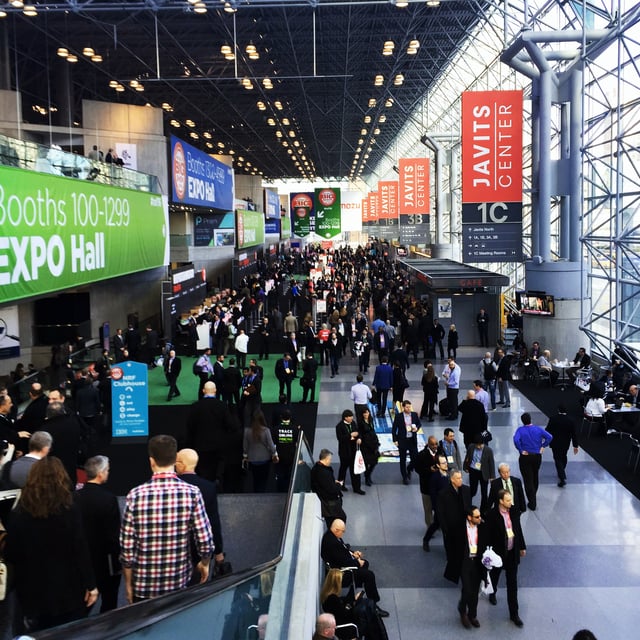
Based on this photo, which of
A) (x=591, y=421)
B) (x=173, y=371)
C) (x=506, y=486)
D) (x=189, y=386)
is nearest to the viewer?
(x=506, y=486)

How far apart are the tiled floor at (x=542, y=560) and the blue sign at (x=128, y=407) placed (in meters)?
4.39

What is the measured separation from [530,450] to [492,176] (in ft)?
36.1

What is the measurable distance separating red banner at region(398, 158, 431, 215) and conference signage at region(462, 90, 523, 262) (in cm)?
1647

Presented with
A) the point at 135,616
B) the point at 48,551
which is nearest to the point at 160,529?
the point at 48,551

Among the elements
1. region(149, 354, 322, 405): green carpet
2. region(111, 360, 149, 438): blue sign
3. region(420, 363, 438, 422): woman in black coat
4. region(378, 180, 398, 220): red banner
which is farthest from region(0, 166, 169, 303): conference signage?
region(378, 180, 398, 220): red banner

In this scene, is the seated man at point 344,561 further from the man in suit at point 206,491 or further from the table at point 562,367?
the table at point 562,367

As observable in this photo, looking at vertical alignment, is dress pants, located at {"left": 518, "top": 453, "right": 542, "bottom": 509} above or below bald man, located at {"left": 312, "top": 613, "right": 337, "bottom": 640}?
below

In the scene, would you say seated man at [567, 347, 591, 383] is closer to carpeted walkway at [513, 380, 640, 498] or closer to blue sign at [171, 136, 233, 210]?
carpeted walkway at [513, 380, 640, 498]

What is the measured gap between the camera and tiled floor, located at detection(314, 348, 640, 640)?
24.6 feet

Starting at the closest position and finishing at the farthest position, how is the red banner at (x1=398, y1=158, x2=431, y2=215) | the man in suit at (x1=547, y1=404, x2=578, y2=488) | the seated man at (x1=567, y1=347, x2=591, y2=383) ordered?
the man in suit at (x1=547, y1=404, x2=578, y2=488), the seated man at (x1=567, y1=347, x2=591, y2=383), the red banner at (x1=398, y1=158, x2=431, y2=215)

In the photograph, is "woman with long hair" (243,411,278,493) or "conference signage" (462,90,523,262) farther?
"conference signage" (462,90,523,262)

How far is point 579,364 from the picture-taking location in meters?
19.6

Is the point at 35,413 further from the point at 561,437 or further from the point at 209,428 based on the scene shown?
the point at 561,437

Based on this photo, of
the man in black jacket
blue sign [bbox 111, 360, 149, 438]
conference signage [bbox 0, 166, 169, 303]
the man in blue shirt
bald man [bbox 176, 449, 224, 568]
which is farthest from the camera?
blue sign [bbox 111, 360, 149, 438]
